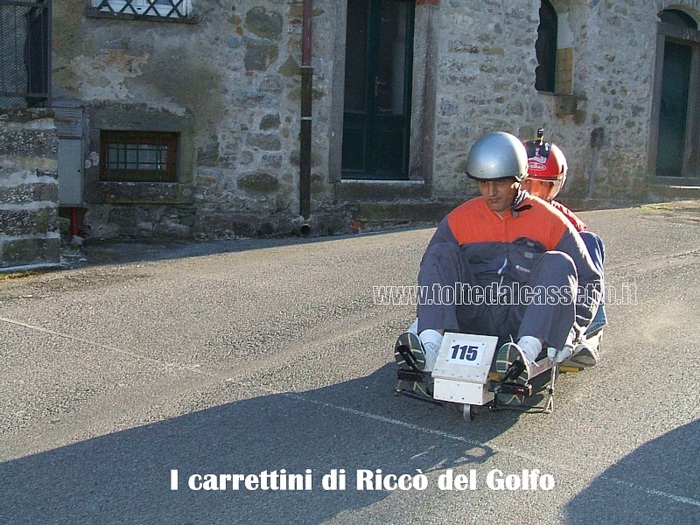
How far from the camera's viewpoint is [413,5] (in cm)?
1150

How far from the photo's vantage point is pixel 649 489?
354cm

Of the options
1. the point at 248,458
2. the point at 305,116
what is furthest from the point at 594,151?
the point at 248,458

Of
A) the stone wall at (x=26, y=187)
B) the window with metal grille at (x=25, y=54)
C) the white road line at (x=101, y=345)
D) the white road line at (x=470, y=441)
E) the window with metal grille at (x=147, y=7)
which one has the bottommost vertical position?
the white road line at (x=470, y=441)

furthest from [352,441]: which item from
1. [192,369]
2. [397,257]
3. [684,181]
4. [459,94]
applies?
[684,181]

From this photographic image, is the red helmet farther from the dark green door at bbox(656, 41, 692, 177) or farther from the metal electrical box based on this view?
the dark green door at bbox(656, 41, 692, 177)

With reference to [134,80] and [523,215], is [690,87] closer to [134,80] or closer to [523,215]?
[134,80]

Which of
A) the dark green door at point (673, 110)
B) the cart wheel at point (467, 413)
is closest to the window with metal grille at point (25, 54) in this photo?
the cart wheel at point (467, 413)

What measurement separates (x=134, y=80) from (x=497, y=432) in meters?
6.90

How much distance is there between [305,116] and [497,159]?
20.7 ft

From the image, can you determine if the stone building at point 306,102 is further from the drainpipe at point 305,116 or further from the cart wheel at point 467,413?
the cart wheel at point 467,413

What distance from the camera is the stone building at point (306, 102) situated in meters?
9.68

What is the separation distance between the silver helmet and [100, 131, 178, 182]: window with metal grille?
248 inches

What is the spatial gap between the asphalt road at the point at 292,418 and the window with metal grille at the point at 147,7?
146 inches

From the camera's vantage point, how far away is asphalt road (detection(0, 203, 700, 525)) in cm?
343
